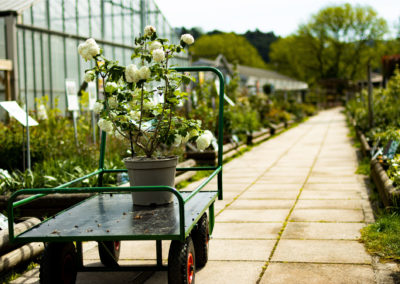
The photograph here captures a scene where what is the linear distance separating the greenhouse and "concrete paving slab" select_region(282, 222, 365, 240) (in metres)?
7.23

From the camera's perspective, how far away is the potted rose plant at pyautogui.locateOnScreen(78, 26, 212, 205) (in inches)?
126

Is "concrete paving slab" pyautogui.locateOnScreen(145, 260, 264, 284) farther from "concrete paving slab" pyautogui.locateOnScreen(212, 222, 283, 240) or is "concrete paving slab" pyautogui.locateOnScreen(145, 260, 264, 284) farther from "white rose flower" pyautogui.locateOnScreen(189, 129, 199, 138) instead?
"white rose flower" pyautogui.locateOnScreen(189, 129, 199, 138)

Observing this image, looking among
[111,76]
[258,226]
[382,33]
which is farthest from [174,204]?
[382,33]

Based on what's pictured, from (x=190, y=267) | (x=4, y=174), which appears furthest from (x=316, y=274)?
(x=4, y=174)

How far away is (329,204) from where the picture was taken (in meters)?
5.79

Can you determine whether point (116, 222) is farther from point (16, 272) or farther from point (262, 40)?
point (262, 40)

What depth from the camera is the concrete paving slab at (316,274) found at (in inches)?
131

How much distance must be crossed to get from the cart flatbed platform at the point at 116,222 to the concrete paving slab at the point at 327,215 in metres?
1.89

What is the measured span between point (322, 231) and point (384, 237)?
62cm

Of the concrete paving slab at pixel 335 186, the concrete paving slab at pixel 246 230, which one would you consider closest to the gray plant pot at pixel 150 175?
the concrete paving slab at pixel 246 230

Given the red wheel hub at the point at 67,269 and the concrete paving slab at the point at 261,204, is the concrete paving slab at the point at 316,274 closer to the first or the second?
the red wheel hub at the point at 67,269

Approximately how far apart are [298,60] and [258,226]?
60436 millimetres

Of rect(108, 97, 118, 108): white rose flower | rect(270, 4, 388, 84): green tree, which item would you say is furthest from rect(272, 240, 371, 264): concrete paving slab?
rect(270, 4, 388, 84): green tree

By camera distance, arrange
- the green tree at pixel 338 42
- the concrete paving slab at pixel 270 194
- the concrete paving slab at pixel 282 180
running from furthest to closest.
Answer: the green tree at pixel 338 42, the concrete paving slab at pixel 282 180, the concrete paving slab at pixel 270 194
